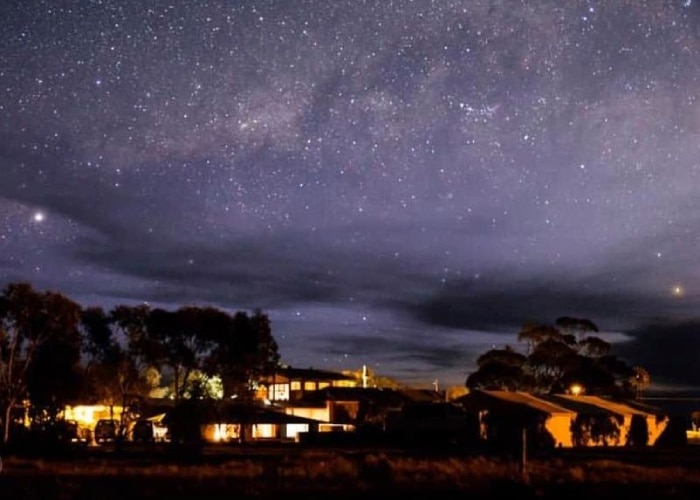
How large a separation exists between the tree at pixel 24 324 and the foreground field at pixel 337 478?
17.8 metres

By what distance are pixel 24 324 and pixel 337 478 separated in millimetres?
35011

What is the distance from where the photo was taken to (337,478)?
106 feet

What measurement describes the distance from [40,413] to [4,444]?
12849 mm

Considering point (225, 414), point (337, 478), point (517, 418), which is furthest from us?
point (517, 418)

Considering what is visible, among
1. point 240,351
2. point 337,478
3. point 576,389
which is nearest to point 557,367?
point 576,389

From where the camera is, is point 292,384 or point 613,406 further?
point 292,384

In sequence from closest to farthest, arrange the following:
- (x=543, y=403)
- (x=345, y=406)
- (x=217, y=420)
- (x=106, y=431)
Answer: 1. (x=217, y=420)
2. (x=543, y=403)
3. (x=106, y=431)
4. (x=345, y=406)

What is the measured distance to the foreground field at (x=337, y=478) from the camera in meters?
27.2

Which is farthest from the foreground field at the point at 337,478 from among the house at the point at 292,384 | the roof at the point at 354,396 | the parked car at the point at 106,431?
the house at the point at 292,384

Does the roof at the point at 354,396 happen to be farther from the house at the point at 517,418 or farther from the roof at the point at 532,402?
the roof at the point at 532,402

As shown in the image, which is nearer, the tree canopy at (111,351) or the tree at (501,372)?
the tree canopy at (111,351)

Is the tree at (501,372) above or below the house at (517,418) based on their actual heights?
above

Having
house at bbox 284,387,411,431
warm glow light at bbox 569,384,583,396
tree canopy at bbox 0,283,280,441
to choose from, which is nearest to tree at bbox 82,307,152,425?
tree canopy at bbox 0,283,280,441

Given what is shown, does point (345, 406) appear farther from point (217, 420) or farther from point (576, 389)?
point (217, 420)
